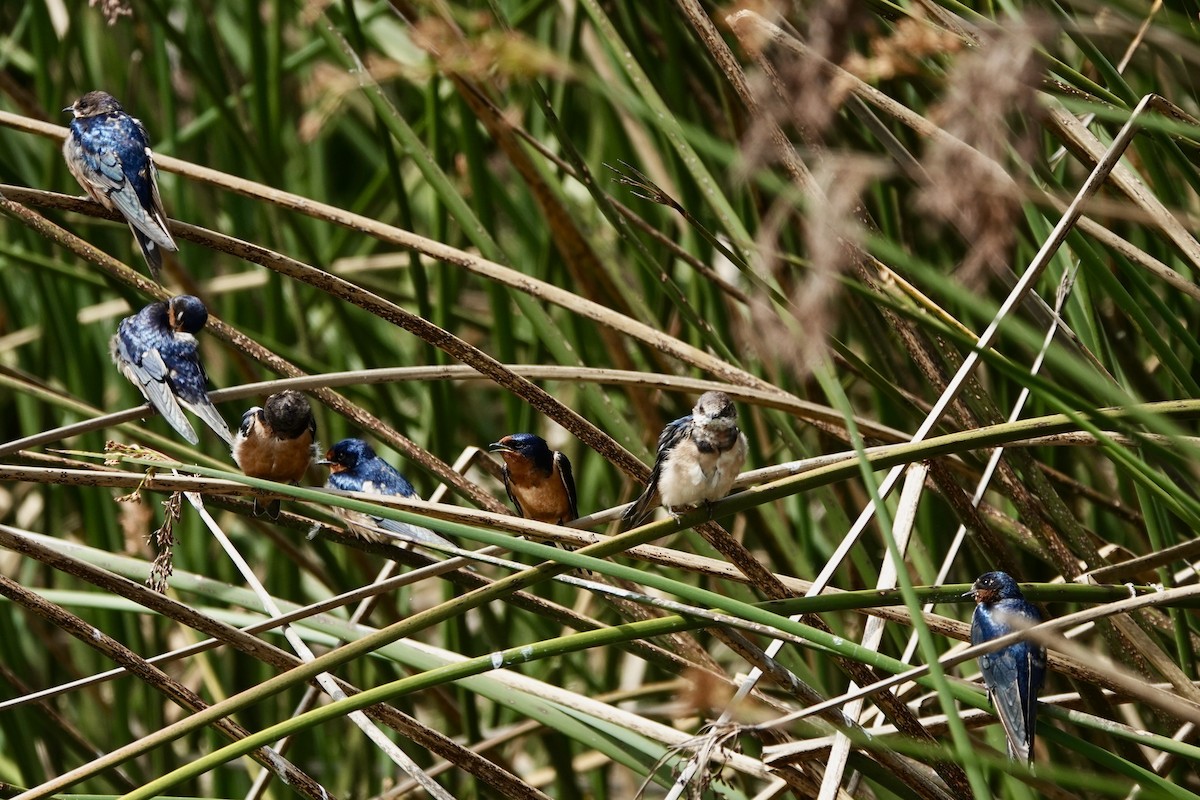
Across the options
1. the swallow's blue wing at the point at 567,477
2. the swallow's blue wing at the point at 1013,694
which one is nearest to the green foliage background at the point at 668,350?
the swallow's blue wing at the point at 1013,694

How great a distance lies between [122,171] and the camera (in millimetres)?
3691

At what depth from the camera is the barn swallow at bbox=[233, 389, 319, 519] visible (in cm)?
375

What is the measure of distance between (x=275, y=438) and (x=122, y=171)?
917mm

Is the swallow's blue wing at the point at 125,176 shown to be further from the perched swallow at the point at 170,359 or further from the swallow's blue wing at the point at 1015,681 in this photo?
the swallow's blue wing at the point at 1015,681

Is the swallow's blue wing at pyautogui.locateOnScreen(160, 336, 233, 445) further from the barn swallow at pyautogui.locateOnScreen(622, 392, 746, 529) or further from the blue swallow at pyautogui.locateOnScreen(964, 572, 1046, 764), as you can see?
the blue swallow at pyautogui.locateOnScreen(964, 572, 1046, 764)

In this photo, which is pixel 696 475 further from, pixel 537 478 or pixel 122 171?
pixel 122 171

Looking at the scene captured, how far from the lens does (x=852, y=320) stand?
3.60 metres

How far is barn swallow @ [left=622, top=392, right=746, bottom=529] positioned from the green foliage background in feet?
0.29

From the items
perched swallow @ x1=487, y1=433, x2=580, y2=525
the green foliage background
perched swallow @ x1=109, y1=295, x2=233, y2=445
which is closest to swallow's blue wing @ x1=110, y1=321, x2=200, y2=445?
perched swallow @ x1=109, y1=295, x2=233, y2=445

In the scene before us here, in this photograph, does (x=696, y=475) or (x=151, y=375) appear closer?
(x=696, y=475)

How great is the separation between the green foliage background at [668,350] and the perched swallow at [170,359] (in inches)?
5.8

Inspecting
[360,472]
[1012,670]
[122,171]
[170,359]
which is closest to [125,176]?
[122,171]

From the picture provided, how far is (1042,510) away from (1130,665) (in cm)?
41

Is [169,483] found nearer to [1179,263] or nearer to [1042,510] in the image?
[1042,510]
